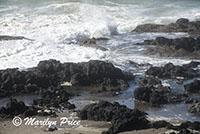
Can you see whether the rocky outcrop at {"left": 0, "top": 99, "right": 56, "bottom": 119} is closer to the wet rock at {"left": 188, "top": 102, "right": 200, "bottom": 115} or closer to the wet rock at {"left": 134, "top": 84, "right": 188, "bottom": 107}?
the wet rock at {"left": 134, "top": 84, "right": 188, "bottom": 107}

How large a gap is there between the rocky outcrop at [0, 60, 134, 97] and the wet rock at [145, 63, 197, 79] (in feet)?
2.56

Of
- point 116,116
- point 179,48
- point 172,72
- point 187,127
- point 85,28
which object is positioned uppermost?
point 85,28

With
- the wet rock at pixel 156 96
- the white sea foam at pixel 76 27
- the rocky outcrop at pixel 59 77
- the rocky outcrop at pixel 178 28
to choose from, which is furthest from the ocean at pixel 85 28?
the rocky outcrop at pixel 59 77

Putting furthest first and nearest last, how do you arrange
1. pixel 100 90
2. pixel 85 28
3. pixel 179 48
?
pixel 85 28, pixel 179 48, pixel 100 90

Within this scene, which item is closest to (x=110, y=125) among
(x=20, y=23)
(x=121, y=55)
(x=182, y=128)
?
(x=182, y=128)

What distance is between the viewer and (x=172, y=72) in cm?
1686

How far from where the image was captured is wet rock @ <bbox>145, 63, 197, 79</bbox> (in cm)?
1670

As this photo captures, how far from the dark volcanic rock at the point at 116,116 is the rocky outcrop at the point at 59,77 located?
2916 millimetres

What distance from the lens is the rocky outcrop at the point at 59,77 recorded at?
15391mm

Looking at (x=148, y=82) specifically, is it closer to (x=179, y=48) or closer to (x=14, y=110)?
(x=14, y=110)

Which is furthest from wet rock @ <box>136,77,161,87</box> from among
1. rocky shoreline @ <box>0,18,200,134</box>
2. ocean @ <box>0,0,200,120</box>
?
ocean @ <box>0,0,200,120</box>

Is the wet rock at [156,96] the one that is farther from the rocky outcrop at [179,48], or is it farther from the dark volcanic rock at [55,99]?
the rocky outcrop at [179,48]

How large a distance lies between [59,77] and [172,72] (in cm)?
380

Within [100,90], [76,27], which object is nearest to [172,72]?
[100,90]
